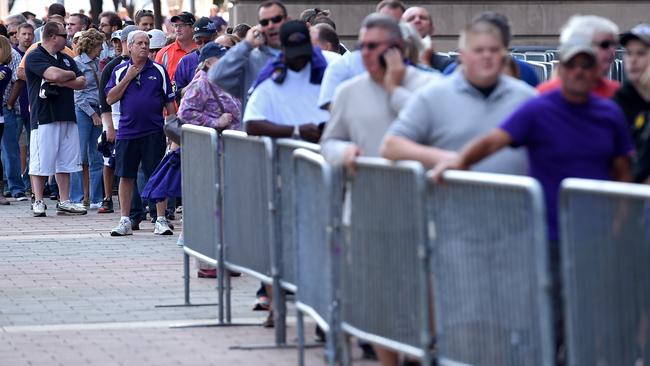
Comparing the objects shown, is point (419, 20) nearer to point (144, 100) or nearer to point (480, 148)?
point (480, 148)

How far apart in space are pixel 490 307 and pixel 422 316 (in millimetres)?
647

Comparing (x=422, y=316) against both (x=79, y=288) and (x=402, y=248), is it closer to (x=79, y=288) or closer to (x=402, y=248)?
(x=402, y=248)

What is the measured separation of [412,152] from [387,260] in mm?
457

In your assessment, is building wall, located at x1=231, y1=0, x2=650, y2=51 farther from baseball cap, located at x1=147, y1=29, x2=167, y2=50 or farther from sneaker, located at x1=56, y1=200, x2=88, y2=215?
sneaker, located at x1=56, y1=200, x2=88, y2=215

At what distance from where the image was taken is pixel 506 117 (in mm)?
6398

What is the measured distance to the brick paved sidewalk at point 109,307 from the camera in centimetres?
854

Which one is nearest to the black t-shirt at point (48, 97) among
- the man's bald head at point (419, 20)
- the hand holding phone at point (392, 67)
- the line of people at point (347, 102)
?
the line of people at point (347, 102)

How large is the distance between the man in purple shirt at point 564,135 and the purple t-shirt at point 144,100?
9.04 metres

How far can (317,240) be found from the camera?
7.37 metres

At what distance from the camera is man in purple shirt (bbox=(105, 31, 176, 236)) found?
14.7 metres

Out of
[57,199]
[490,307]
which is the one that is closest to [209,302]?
[490,307]

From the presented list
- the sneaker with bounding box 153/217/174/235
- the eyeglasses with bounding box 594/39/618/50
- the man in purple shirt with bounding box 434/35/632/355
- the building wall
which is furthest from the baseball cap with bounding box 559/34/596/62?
the building wall

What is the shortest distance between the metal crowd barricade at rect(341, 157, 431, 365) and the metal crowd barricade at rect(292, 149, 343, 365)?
0.24 ft

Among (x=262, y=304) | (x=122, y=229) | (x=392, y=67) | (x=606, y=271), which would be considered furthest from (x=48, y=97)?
(x=606, y=271)
